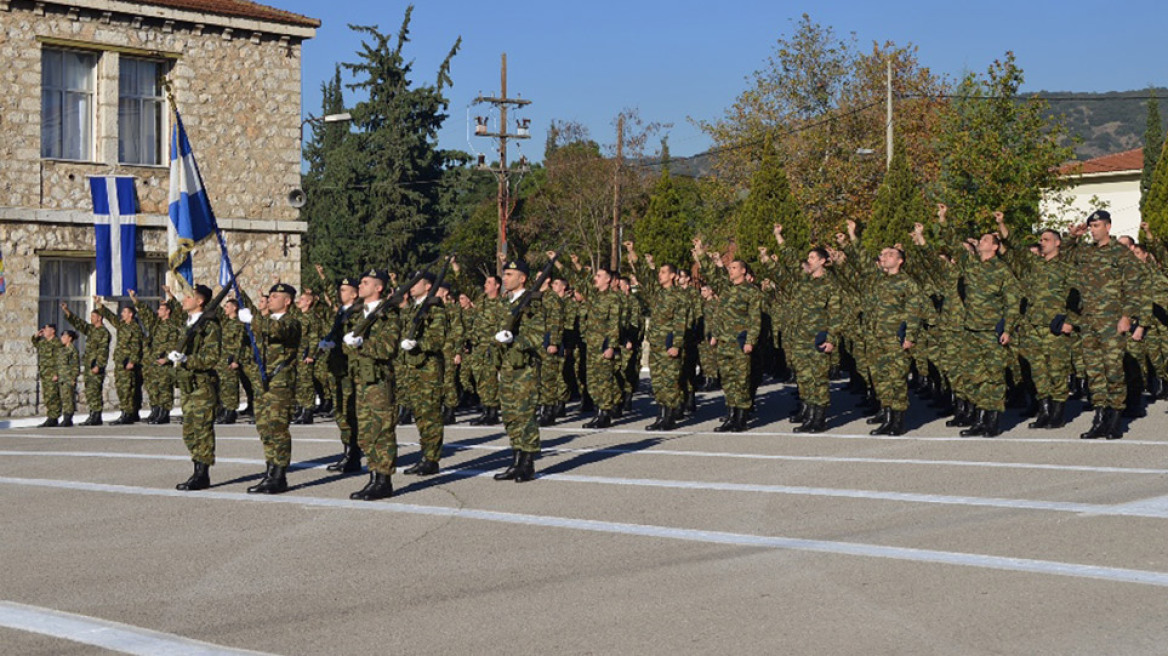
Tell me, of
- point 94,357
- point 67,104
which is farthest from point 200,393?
point 67,104

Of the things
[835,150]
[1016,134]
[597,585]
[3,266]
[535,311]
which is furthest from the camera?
[835,150]

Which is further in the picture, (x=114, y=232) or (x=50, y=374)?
(x=114, y=232)

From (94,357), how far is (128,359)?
0.65m

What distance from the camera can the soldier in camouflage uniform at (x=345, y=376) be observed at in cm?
1245

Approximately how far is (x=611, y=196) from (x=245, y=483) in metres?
51.4

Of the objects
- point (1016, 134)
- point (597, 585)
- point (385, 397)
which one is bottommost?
point (597, 585)

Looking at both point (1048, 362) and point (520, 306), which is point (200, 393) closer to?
point (520, 306)

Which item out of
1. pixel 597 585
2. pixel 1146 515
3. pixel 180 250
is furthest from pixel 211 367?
pixel 180 250

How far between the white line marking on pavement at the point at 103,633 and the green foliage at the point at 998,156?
96.1 ft

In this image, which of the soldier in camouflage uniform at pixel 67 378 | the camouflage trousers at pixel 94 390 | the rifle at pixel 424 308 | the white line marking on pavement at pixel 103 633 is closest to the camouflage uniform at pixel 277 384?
the rifle at pixel 424 308

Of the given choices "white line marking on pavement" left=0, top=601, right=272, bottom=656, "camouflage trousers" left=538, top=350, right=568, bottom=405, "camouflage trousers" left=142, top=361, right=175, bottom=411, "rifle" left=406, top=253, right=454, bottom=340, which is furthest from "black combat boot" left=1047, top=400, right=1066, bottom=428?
"camouflage trousers" left=142, top=361, right=175, bottom=411

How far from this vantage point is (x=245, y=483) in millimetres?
12867

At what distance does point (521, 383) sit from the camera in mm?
12406

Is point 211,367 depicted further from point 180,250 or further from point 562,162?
point 562,162
